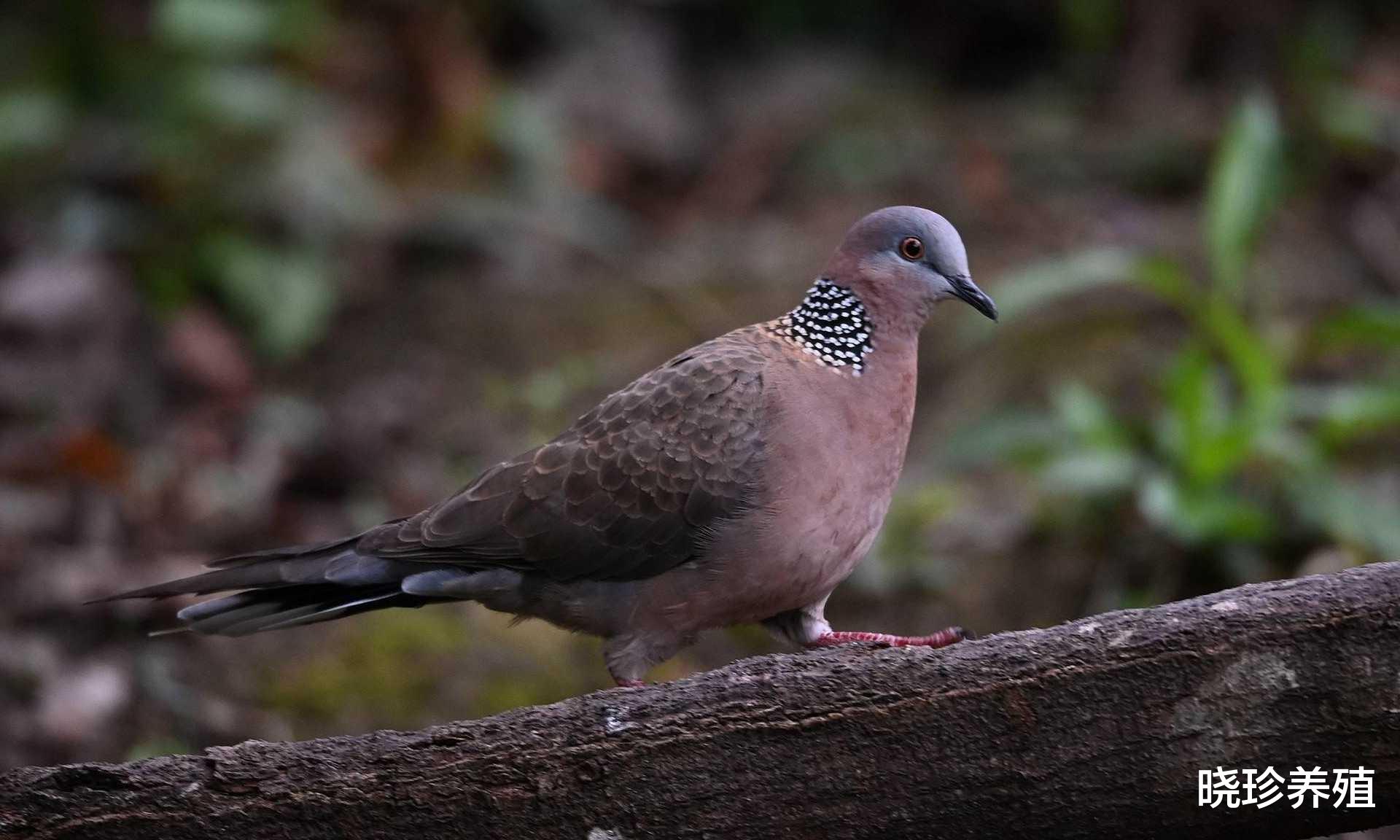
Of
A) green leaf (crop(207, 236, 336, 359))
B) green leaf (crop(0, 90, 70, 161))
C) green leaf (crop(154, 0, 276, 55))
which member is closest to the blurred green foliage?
green leaf (crop(207, 236, 336, 359))

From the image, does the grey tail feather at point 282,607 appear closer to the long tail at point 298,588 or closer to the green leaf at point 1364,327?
the long tail at point 298,588

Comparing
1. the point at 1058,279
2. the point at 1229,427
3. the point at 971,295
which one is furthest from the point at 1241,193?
the point at 971,295

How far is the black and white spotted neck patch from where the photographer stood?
4324mm

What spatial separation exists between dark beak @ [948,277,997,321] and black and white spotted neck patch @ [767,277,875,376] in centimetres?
27

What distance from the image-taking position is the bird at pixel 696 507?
13.4 feet

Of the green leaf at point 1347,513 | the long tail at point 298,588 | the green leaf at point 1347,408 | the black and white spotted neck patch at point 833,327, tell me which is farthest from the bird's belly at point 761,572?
the green leaf at point 1347,408

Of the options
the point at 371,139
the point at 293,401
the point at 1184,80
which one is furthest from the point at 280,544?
the point at 1184,80

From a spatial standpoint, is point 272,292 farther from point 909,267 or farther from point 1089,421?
point 909,267

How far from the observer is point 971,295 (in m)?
4.27

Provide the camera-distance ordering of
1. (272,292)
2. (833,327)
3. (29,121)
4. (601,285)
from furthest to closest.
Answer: (601,285), (29,121), (272,292), (833,327)

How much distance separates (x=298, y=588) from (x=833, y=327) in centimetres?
175

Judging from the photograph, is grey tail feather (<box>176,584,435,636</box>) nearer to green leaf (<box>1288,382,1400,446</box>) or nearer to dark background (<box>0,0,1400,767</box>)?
dark background (<box>0,0,1400,767</box>)

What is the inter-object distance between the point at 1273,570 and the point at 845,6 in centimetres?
698

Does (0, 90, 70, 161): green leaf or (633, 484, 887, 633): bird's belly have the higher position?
(0, 90, 70, 161): green leaf
